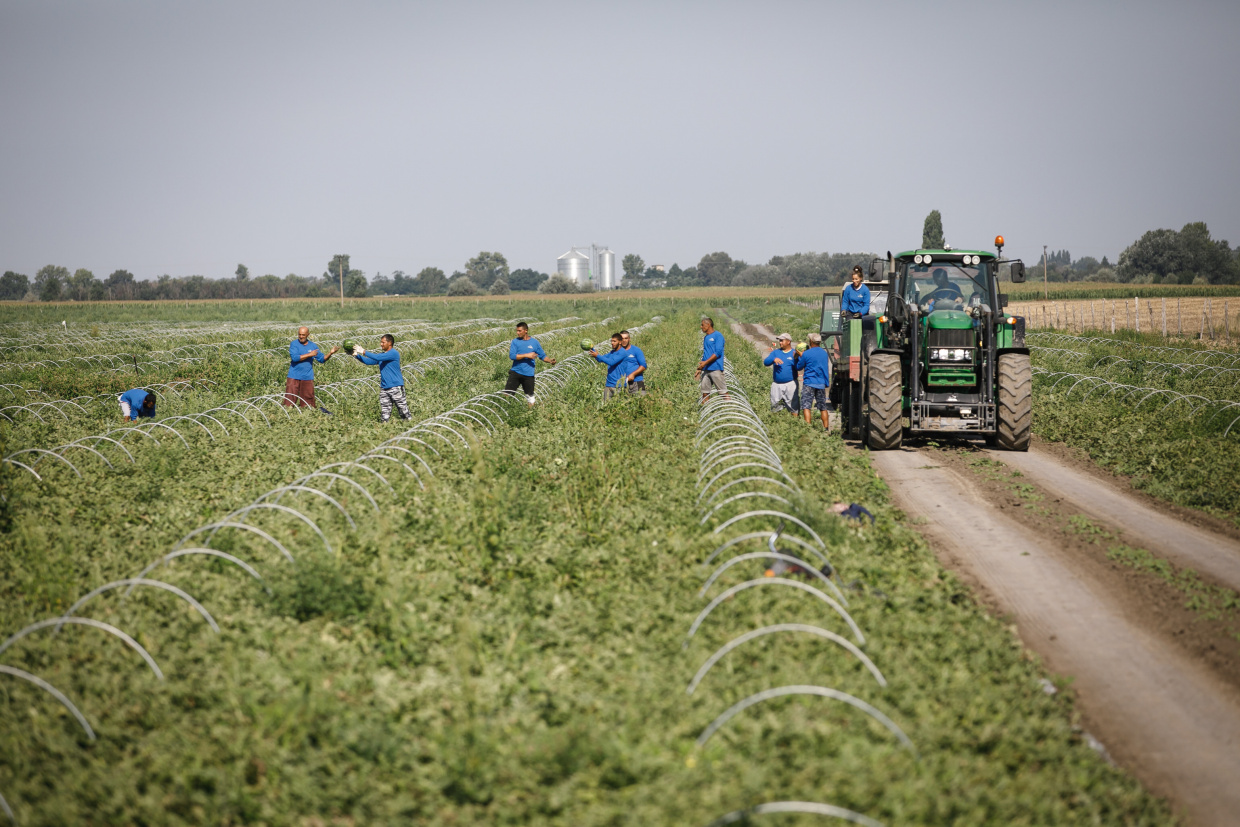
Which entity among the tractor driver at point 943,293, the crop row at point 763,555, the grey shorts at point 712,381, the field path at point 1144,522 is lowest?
the field path at point 1144,522

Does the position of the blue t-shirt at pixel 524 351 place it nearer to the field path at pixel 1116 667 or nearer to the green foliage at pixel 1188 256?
the field path at pixel 1116 667

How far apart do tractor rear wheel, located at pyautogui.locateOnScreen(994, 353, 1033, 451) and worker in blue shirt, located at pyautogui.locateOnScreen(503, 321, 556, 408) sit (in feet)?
23.4

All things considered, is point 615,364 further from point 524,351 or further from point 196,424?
point 196,424

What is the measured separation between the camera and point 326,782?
437 cm

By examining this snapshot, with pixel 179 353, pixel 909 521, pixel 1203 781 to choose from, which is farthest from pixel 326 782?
pixel 179 353

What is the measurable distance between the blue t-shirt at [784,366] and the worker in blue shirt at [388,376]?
20.4ft

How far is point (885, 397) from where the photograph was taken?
468 inches

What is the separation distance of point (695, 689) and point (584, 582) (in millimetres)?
2087

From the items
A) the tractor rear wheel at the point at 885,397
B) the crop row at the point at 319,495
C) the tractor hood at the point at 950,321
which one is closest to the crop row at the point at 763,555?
the tractor rear wheel at the point at 885,397

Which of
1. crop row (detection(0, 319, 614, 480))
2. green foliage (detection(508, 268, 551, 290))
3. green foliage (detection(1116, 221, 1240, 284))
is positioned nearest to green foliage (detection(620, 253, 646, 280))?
green foliage (detection(508, 268, 551, 290))

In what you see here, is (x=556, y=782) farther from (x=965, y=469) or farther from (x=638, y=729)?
(x=965, y=469)

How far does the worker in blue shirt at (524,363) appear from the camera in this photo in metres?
14.1

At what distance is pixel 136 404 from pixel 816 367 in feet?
38.8

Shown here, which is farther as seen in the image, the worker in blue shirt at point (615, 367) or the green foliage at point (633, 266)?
the green foliage at point (633, 266)
